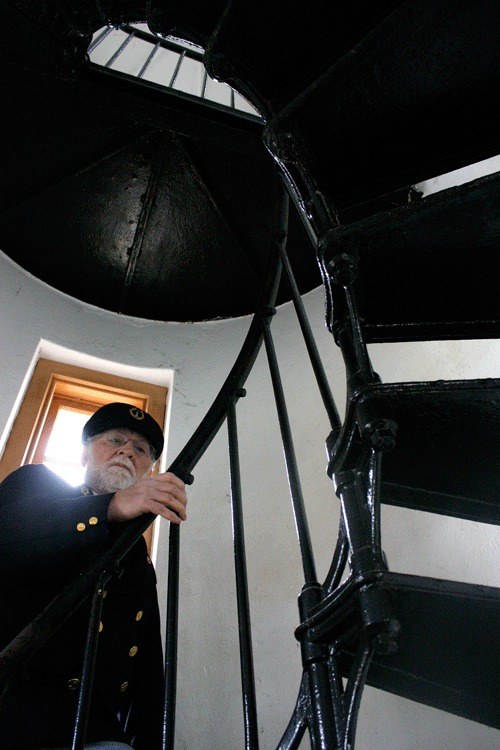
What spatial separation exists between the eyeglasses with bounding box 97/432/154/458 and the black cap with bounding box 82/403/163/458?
0.08 ft

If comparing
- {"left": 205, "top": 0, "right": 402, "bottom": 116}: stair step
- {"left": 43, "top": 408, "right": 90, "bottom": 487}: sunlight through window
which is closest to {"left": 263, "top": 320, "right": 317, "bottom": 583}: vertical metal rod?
{"left": 205, "top": 0, "right": 402, "bottom": 116}: stair step

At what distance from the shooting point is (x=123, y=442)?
213cm

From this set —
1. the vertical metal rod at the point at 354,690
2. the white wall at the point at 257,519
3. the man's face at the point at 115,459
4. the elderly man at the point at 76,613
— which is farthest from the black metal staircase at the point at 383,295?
the white wall at the point at 257,519

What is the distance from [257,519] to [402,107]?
1765 mm

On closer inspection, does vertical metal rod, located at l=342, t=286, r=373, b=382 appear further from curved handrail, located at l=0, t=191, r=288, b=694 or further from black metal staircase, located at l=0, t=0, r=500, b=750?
curved handrail, located at l=0, t=191, r=288, b=694

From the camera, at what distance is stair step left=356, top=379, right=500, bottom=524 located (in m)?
0.84

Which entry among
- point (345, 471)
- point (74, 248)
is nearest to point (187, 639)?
point (345, 471)

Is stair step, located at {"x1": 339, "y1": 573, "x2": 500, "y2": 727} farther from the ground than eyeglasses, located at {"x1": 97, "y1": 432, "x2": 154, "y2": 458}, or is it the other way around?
eyeglasses, located at {"x1": 97, "y1": 432, "x2": 154, "y2": 458}

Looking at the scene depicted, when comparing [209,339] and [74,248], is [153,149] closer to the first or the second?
[74,248]

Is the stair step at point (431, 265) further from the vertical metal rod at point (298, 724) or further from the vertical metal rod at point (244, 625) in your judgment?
the vertical metal rod at point (298, 724)

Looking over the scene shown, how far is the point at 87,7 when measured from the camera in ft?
8.23

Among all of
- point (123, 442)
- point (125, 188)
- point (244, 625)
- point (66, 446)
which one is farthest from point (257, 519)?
point (125, 188)

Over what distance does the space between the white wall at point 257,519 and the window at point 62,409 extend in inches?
5.1

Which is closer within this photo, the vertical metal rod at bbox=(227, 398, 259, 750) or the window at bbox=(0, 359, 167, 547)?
the vertical metal rod at bbox=(227, 398, 259, 750)
